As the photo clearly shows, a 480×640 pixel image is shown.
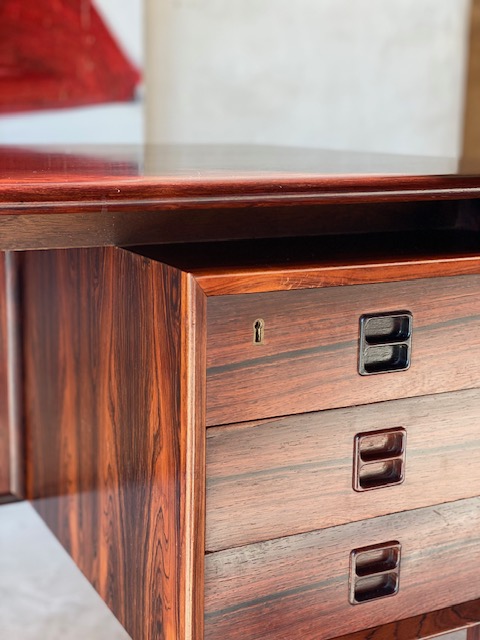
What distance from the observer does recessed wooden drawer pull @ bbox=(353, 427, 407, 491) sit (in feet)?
3.51

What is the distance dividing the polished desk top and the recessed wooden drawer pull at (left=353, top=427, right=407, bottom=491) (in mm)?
265

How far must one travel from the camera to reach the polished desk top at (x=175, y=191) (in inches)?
34.6

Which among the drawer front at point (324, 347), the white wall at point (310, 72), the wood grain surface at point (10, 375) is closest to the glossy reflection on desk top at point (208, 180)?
the drawer front at point (324, 347)

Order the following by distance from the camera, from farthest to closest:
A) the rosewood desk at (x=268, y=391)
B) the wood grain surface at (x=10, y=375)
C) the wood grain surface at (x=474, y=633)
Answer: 1. the wood grain surface at (x=10, y=375)
2. the wood grain surface at (x=474, y=633)
3. the rosewood desk at (x=268, y=391)

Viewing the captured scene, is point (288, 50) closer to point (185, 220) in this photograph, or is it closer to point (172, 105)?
point (172, 105)

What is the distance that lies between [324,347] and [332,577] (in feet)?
0.88

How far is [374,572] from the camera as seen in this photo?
111 cm

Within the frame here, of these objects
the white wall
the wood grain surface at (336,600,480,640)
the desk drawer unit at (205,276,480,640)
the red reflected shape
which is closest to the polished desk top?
the desk drawer unit at (205,276,480,640)

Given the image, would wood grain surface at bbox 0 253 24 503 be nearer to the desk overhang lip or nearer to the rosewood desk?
the rosewood desk

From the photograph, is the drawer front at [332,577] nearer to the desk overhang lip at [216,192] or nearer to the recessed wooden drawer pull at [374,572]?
the recessed wooden drawer pull at [374,572]

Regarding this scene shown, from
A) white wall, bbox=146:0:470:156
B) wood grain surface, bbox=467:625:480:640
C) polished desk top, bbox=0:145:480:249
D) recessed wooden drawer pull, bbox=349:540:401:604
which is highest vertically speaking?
white wall, bbox=146:0:470:156

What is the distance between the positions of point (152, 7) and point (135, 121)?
0.34 m

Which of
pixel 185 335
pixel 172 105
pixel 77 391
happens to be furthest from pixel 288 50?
pixel 185 335

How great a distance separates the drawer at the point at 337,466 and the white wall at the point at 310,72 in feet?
6.32
